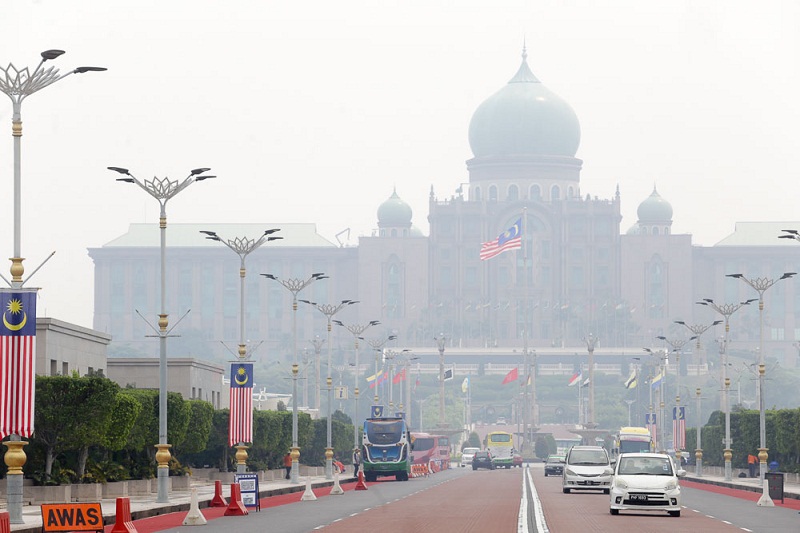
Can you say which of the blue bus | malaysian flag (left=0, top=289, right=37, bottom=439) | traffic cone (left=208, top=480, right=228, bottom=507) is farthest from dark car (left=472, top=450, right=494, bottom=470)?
malaysian flag (left=0, top=289, right=37, bottom=439)

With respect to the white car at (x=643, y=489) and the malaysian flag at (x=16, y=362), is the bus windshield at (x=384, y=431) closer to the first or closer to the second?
the white car at (x=643, y=489)

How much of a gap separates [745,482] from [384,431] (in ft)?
57.8

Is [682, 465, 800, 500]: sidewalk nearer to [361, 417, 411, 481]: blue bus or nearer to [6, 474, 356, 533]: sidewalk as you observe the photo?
[361, 417, 411, 481]: blue bus

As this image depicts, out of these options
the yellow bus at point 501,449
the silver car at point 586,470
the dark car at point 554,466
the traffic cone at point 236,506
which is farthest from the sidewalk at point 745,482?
the yellow bus at point 501,449

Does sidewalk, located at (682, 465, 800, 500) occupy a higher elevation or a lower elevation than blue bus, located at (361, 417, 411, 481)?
lower

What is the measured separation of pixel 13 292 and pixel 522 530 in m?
11.6

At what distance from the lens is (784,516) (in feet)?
152

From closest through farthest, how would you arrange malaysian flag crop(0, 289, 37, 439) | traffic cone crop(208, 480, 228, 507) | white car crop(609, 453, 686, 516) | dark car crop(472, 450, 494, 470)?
malaysian flag crop(0, 289, 37, 439)
white car crop(609, 453, 686, 516)
traffic cone crop(208, 480, 228, 507)
dark car crop(472, 450, 494, 470)

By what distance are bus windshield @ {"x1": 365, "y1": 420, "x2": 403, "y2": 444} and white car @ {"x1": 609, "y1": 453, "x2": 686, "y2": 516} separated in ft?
134

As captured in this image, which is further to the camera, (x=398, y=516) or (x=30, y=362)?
(x=398, y=516)

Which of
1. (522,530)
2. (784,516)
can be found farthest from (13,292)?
(784,516)

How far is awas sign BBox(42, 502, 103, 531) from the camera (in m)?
31.2

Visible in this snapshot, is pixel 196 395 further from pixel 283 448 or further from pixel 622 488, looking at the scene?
pixel 622 488

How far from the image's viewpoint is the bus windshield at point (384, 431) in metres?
86.1
